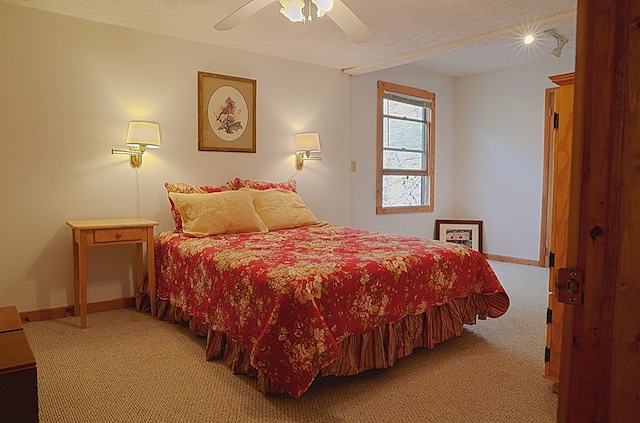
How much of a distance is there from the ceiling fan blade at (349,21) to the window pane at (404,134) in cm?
281

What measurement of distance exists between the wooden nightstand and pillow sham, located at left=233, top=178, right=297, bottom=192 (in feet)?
3.11

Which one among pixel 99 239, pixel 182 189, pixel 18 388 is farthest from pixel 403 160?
pixel 18 388

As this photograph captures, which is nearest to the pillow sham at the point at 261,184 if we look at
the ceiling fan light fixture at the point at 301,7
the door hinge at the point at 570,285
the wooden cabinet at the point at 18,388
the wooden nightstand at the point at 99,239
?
the wooden nightstand at the point at 99,239

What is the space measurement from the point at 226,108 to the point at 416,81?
2.80m

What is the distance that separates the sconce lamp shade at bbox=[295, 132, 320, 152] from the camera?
4.29 m

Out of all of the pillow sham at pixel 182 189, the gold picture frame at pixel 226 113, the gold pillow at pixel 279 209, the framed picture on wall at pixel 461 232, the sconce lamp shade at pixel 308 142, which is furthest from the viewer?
the framed picture on wall at pixel 461 232

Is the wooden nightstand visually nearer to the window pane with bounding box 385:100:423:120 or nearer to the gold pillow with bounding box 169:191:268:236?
the gold pillow with bounding box 169:191:268:236

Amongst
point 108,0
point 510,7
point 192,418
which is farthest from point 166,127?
Answer: point 510,7

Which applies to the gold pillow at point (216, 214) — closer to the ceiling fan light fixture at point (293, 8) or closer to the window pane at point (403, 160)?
the ceiling fan light fixture at point (293, 8)

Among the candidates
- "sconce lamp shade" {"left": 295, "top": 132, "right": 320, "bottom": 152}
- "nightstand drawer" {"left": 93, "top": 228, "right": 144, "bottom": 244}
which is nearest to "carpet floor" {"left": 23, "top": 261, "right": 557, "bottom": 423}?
"nightstand drawer" {"left": 93, "top": 228, "right": 144, "bottom": 244}

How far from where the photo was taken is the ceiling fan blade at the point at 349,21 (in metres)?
2.33

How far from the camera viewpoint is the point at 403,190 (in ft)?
18.7

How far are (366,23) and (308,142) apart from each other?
132 centimetres

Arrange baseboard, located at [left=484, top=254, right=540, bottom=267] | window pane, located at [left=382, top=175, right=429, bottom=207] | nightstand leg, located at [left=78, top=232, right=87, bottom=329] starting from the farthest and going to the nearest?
window pane, located at [left=382, top=175, right=429, bottom=207] < baseboard, located at [left=484, top=254, right=540, bottom=267] < nightstand leg, located at [left=78, top=232, right=87, bottom=329]
